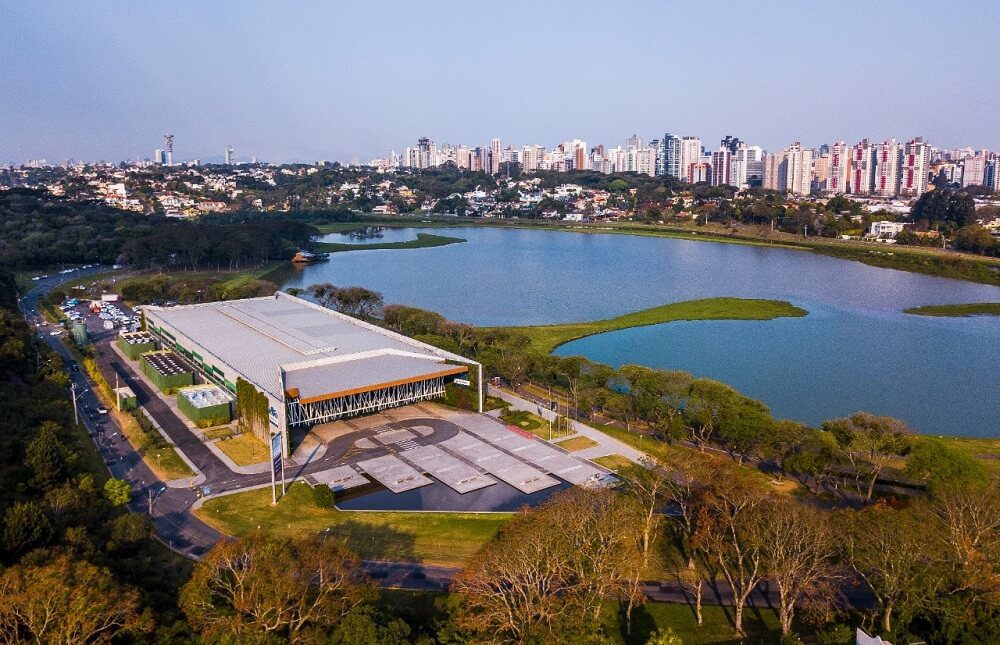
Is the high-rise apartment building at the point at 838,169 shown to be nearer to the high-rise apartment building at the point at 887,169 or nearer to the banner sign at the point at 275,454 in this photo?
the high-rise apartment building at the point at 887,169

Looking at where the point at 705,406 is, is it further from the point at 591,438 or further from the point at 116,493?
the point at 116,493

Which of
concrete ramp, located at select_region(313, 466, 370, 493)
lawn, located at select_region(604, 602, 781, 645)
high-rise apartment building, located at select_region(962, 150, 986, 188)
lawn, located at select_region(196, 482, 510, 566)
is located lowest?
lawn, located at select_region(604, 602, 781, 645)

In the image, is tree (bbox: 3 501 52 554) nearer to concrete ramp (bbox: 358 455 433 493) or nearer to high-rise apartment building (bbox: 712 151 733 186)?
concrete ramp (bbox: 358 455 433 493)

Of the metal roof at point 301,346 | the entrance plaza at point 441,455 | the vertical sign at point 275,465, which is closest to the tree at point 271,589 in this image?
the vertical sign at point 275,465

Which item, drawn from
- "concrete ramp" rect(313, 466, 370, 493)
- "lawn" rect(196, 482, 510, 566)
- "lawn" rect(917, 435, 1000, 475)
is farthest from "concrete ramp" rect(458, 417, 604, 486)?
"lawn" rect(917, 435, 1000, 475)

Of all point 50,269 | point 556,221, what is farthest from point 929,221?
point 50,269

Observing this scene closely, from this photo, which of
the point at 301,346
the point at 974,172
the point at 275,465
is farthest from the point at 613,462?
the point at 974,172
